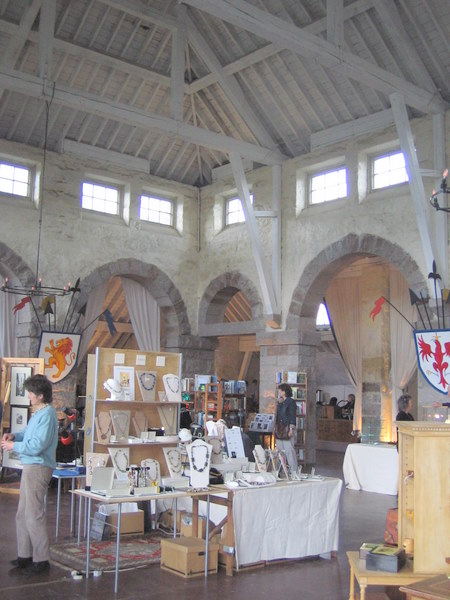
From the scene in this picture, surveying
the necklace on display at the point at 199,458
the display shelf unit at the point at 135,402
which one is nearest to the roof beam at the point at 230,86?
the display shelf unit at the point at 135,402

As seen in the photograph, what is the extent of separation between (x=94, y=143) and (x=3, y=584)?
10.0 m

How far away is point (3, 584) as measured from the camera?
16.4 ft

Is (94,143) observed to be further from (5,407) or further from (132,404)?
(132,404)

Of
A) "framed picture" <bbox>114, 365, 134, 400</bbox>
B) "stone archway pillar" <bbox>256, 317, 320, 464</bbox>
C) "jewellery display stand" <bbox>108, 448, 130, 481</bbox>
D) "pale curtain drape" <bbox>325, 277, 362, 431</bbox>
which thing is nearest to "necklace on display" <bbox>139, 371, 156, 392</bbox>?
"framed picture" <bbox>114, 365, 134, 400</bbox>

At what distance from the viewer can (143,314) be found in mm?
14656

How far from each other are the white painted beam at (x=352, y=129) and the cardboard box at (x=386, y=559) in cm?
860

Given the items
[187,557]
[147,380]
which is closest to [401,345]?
[147,380]

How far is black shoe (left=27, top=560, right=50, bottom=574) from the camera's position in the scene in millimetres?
5301

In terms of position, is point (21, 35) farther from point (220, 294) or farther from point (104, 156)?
point (220, 294)

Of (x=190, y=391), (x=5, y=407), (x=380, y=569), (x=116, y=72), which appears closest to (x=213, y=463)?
(x=380, y=569)

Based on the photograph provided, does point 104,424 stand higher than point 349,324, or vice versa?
point 349,324

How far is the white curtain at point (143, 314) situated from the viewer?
14.5 m

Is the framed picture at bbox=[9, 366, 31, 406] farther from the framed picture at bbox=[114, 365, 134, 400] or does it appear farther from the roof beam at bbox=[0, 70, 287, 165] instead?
the roof beam at bbox=[0, 70, 287, 165]

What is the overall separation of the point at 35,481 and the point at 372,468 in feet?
20.7
